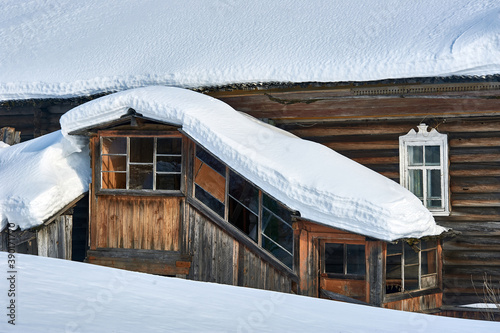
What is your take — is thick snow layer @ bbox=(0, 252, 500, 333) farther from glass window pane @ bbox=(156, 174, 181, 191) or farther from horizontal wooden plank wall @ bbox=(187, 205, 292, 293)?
glass window pane @ bbox=(156, 174, 181, 191)

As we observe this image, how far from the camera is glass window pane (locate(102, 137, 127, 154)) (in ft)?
33.1

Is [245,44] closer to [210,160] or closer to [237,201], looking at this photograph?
[210,160]

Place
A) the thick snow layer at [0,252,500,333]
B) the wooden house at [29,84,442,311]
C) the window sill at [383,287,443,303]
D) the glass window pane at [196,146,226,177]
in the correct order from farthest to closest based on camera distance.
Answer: the glass window pane at [196,146,226,177] < the wooden house at [29,84,442,311] < the window sill at [383,287,443,303] < the thick snow layer at [0,252,500,333]

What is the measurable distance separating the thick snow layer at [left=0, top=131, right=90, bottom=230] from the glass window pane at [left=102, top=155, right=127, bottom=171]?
62 cm

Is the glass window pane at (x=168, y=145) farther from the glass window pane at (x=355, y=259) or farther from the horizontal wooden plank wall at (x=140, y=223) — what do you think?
the glass window pane at (x=355, y=259)

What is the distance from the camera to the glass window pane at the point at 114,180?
33.1 ft

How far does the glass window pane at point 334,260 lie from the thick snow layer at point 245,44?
317cm

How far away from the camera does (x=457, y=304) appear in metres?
10.1

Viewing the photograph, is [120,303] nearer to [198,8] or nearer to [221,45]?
[221,45]

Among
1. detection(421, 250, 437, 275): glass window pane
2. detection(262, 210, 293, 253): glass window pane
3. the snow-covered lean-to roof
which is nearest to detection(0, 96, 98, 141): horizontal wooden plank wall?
the snow-covered lean-to roof

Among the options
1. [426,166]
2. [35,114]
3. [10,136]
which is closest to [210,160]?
[426,166]

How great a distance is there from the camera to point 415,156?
33.6ft

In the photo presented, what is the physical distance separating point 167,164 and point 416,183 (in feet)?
13.7

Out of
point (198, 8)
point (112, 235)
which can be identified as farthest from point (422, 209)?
point (198, 8)
